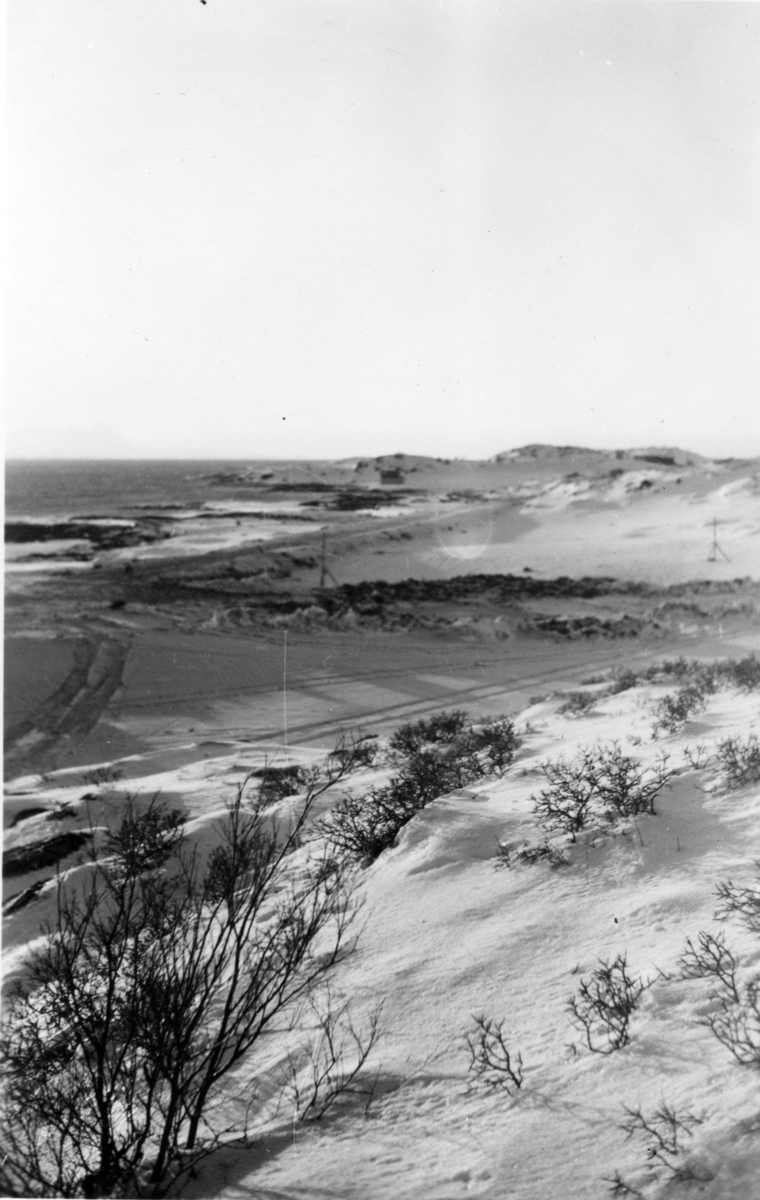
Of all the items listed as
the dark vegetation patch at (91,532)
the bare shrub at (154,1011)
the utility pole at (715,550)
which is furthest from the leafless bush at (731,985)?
the dark vegetation patch at (91,532)

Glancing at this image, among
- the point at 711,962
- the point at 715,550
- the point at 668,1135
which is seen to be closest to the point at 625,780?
the point at 711,962

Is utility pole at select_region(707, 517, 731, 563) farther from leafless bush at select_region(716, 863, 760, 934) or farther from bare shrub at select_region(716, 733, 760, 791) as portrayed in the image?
leafless bush at select_region(716, 863, 760, 934)

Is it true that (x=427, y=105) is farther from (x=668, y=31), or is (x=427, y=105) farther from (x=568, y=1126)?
(x=568, y=1126)

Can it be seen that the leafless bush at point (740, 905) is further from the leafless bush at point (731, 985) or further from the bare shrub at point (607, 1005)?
the bare shrub at point (607, 1005)

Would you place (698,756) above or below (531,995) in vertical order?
above

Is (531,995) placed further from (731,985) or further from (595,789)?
(595,789)

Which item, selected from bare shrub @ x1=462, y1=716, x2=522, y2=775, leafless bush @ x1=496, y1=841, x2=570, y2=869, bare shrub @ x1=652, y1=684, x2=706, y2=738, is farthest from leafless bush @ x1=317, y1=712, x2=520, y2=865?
bare shrub @ x1=652, y1=684, x2=706, y2=738
